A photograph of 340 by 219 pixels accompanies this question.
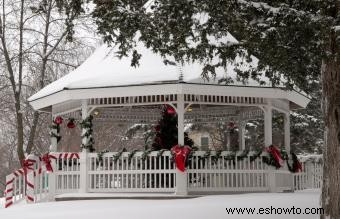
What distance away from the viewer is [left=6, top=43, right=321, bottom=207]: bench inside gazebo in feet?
47.4

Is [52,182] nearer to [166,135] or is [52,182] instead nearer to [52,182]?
[52,182]

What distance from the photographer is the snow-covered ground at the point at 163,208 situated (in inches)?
427

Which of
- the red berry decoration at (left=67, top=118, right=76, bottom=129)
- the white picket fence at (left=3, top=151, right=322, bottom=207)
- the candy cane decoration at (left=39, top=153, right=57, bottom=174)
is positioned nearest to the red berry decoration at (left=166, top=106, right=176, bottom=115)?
the white picket fence at (left=3, top=151, right=322, bottom=207)

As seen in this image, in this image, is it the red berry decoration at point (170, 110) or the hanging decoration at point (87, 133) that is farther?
the red berry decoration at point (170, 110)

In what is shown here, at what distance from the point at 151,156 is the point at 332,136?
6370mm

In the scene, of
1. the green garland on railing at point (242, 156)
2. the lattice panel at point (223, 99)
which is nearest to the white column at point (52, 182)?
the lattice panel at point (223, 99)

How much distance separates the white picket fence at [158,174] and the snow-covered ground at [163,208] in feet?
4.23

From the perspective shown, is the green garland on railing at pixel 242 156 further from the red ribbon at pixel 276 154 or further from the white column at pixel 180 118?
the white column at pixel 180 118

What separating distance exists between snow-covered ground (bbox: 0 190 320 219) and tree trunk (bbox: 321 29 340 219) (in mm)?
1404

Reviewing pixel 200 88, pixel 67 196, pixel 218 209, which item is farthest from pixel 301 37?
pixel 67 196

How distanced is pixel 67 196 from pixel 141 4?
20.2ft

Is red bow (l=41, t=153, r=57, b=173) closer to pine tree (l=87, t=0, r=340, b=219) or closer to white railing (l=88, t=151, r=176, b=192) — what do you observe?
white railing (l=88, t=151, r=176, b=192)

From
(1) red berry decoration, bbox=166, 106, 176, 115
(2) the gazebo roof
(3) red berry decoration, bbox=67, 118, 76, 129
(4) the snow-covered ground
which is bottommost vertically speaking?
(4) the snow-covered ground

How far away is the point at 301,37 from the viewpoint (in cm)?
916
